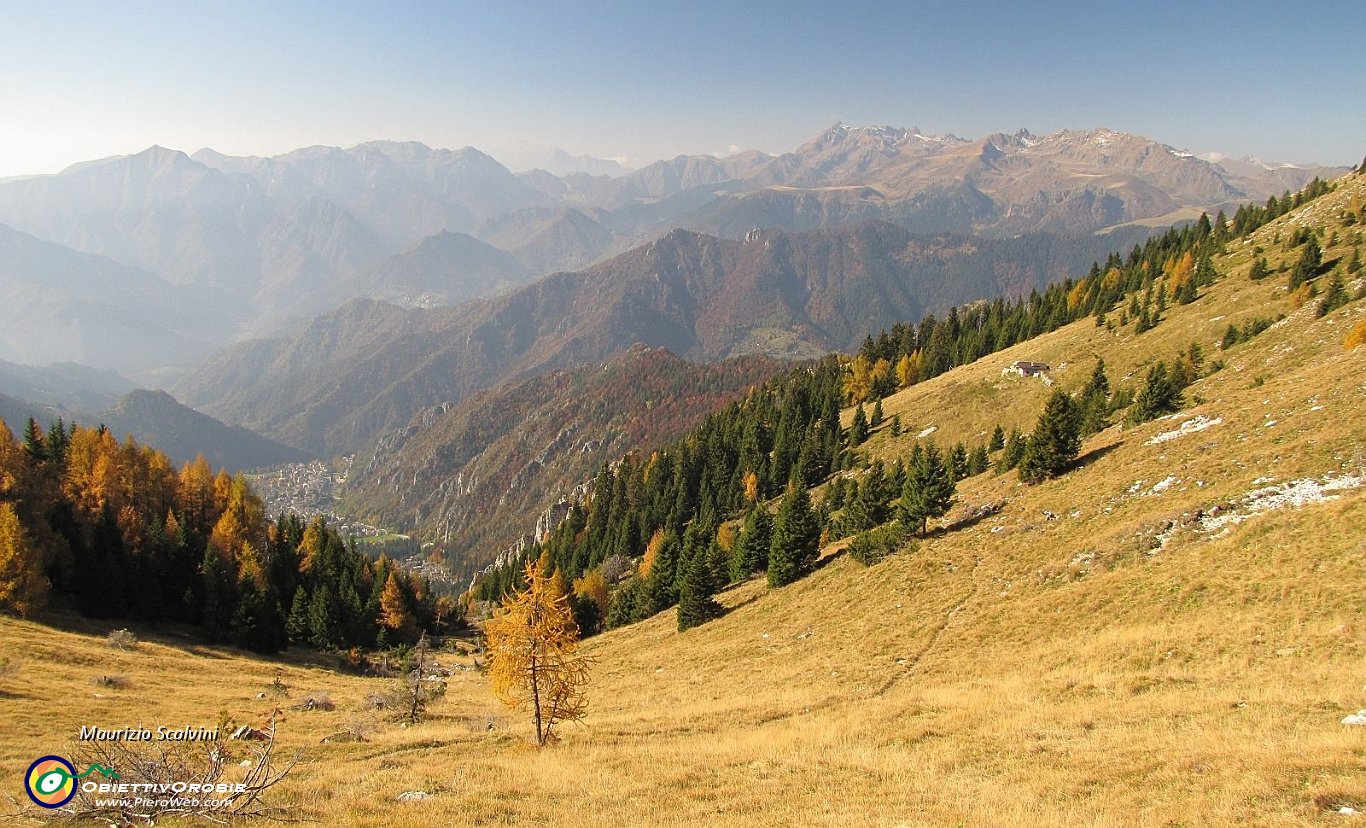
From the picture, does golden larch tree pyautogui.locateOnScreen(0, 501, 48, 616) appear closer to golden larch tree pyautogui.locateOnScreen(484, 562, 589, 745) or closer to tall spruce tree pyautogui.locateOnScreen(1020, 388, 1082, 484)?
golden larch tree pyautogui.locateOnScreen(484, 562, 589, 745)

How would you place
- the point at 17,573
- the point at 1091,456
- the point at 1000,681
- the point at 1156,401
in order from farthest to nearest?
the point at 1156,401 < the point at 1091,456 < the point at 17,573 < the point at 1000,681

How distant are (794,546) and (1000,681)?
32228 mm

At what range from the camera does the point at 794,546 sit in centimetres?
5878

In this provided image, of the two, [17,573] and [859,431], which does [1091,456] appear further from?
[17,573]

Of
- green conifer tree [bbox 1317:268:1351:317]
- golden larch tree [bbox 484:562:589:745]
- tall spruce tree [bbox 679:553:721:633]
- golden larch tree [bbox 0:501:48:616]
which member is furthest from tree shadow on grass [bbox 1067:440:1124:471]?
golden larch tree [bbox 0:501:48:616]

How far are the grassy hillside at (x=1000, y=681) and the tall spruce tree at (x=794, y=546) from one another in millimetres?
2044

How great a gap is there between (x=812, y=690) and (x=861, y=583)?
17750 millimetres

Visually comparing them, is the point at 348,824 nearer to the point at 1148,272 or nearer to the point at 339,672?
the point at 339,672

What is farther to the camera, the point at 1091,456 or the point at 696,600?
the point at 696,600

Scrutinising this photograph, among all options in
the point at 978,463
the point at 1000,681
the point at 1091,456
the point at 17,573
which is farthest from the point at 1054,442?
the point at 17,573

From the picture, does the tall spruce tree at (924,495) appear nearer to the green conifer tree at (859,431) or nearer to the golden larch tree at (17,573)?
the green conifer tree at (859,431)

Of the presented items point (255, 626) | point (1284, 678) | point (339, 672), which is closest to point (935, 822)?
point (1284, 678)

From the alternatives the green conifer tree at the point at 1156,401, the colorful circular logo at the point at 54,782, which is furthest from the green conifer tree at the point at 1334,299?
the colorful circular logo at the point at 54,782

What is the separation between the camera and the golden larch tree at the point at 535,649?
2542cm
